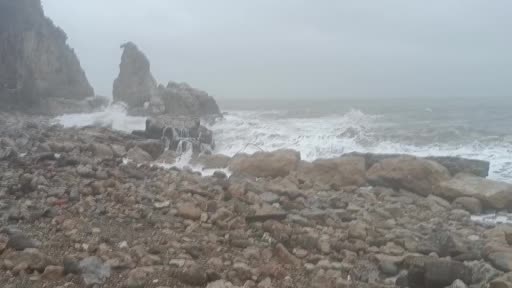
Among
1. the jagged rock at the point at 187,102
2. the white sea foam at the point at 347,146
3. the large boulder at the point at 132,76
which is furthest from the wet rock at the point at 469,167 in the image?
the large boulder at the point at 132,76

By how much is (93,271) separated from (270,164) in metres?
7.50

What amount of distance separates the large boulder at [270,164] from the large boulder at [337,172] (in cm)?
39

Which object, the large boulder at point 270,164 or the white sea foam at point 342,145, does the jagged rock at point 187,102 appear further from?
the large boulder at point 270,164

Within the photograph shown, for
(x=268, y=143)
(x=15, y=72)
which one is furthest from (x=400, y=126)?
(x=15, y=72)

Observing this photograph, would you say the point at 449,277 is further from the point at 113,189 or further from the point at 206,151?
the point at 206,151

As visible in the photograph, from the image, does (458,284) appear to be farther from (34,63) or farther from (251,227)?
(34,63)

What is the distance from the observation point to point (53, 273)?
4.65 m

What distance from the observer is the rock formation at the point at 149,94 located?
30.9 meters

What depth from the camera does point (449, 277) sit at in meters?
4.92

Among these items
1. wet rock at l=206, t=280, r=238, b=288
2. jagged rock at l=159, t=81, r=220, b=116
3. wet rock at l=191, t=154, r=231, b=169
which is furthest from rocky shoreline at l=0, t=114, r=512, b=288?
jagged rock at l=159, t=81, r=220, b=116

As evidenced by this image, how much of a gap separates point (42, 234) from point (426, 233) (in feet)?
19.0

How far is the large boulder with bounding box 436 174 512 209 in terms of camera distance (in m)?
8.95

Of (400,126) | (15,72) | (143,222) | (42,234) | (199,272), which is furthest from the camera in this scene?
(15,72)

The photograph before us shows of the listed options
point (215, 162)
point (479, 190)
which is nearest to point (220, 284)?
point (479, 190)
